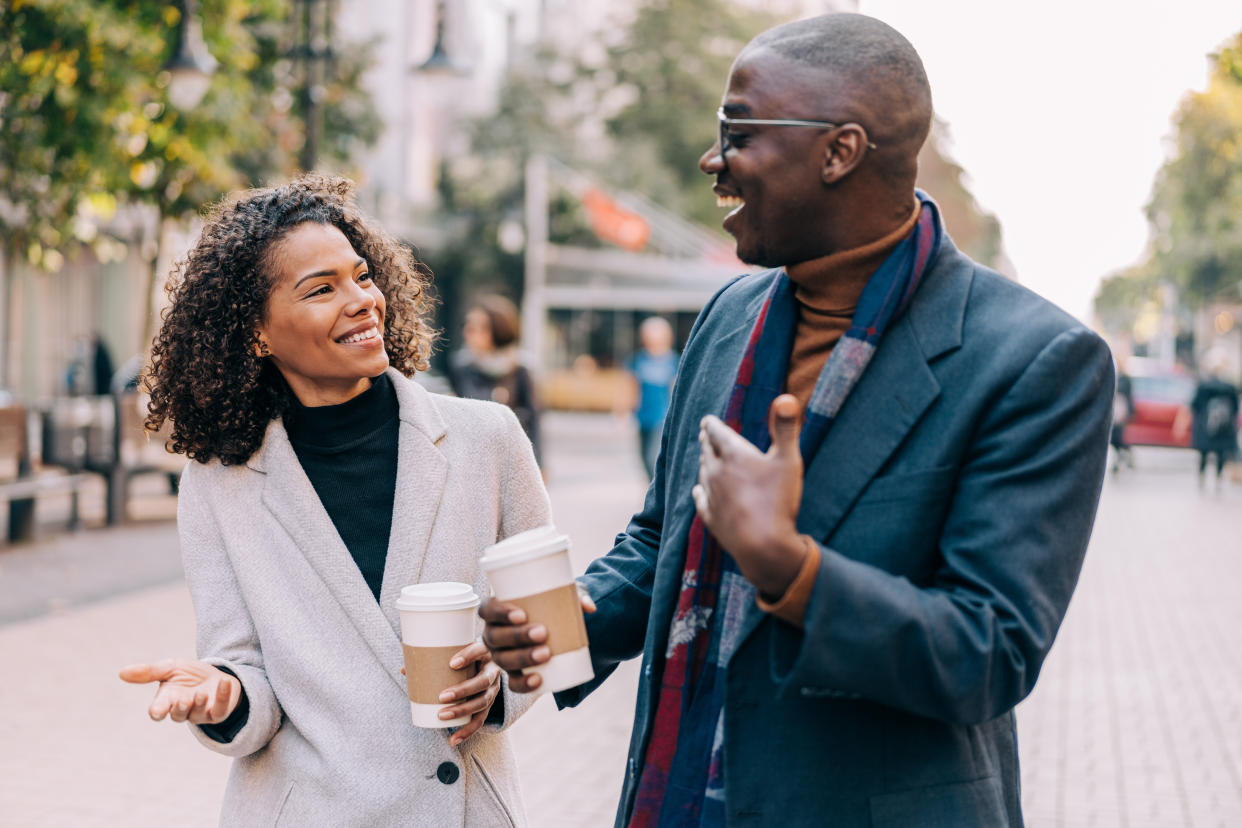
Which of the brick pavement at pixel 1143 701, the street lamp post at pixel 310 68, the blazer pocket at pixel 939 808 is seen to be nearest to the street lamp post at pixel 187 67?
the street lamp post at pixel 310 68

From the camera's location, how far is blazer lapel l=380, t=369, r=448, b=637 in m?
2.42

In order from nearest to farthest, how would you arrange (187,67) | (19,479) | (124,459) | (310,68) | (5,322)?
1. (187,67)
2. (19,479)
3. (310,68)
4. (124,459)
5. (5,322)

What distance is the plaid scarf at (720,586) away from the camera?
5.89 feet

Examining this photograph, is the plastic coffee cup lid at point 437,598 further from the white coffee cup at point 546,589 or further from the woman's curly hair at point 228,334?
the woman's curly hair at point 228,334

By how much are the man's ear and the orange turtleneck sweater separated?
112mm

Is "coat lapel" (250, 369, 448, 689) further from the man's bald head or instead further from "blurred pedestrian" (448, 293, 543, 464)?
"blurred pedestrian" (448, 293, 543, 464)

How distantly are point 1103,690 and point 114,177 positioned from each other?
869 cm

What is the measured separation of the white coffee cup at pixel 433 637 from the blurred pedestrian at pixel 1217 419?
62.9ft

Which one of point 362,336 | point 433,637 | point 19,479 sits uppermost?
point 362,336

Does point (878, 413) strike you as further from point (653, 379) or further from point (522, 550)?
point (653, 379)

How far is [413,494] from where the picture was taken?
8.11ft

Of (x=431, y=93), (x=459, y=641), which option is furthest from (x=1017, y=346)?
(x=431, y=93)

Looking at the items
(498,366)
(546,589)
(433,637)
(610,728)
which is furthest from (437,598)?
(498,366)

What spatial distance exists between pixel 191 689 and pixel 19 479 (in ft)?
32.2
